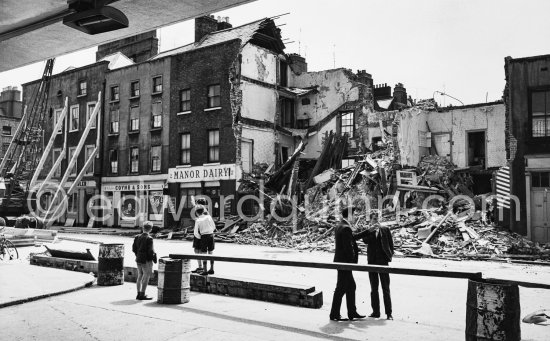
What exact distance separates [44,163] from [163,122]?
13.9 meters

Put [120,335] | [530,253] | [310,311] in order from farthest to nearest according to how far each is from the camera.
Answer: [530,253] → [310,311] → [120,335]

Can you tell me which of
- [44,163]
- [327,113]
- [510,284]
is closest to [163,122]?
[327,113]

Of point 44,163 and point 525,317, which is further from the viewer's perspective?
point 44,163

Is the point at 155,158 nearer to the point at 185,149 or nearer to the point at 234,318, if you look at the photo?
the point at 185,149

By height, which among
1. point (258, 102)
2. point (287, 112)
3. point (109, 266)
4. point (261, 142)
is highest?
point (258, 102)

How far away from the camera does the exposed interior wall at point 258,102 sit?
29.7m

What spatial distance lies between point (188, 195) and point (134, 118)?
7987 mm

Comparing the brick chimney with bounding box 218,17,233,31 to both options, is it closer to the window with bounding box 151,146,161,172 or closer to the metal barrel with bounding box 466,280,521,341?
the window with bounding box 151,146,161,172

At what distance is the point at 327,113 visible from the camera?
3275cm

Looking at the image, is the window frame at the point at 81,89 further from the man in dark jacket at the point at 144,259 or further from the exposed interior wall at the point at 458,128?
the man in dark jacket at the point at 144,259

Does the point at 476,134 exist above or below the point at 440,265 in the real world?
above

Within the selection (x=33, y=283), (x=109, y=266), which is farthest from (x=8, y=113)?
(x=109, y=266)

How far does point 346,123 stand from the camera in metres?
32.1

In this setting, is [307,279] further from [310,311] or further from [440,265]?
[440,265]
